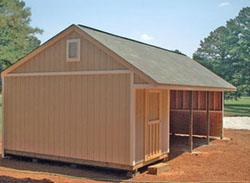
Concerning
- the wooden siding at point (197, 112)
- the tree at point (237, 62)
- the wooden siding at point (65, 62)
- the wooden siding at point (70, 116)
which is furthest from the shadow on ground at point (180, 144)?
the tree at point (237, 62)

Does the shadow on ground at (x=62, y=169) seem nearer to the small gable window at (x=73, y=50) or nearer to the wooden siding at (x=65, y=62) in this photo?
the wooden siding at (x=65, y=62)

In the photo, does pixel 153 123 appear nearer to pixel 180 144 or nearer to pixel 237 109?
pixel 180 144

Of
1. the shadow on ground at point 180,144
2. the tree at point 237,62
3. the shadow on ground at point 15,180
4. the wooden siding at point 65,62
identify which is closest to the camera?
the shadow on ground at point 15,180

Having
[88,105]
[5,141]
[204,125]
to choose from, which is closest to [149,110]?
[88,105]

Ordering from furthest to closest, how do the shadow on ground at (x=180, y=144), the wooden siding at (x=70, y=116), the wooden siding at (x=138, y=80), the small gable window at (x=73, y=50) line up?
the shadow on ground at (x=180, y=144) → the small gable window at (x=73, y=50) → the wooden siding at (x=70, y=116) → the wooden siding at (x=138, y=80)

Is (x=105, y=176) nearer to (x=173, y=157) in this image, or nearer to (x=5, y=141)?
(x=173, y=157)

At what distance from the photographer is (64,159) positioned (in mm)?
9812

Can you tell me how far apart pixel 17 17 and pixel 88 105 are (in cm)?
2869

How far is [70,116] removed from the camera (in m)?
9.72

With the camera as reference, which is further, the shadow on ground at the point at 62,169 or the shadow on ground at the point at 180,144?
the shadow on ground at the point at 180,144

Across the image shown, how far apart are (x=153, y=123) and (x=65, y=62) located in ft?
10.4

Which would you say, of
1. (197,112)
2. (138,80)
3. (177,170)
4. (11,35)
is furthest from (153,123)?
(11,35)

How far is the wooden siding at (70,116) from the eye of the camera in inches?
348

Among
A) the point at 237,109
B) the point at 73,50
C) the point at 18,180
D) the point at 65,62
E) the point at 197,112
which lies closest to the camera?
the point at 18,180
